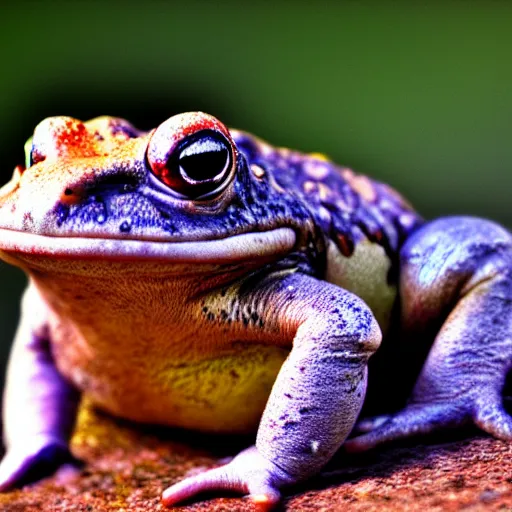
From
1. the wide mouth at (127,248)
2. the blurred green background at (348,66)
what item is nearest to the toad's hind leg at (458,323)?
the wide mouth at (127,248)

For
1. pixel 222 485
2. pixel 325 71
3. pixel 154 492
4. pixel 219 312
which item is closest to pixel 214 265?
pixel 219 312

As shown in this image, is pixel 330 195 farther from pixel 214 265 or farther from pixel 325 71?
pixel 325 71

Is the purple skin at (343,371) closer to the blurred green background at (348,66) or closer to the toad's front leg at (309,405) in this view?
the toad's front leg at (309,405)

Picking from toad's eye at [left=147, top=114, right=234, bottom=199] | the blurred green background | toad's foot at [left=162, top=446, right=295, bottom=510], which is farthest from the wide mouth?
the blurred green background

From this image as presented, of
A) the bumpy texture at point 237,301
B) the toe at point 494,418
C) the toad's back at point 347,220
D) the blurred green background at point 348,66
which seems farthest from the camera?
the blurred green background at point 348,66

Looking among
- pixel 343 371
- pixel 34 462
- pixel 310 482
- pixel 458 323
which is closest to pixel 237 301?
pixel 343 371

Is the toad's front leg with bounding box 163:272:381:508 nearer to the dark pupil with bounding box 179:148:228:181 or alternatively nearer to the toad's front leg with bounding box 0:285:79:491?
the dark pupil with bounding box 179:148:228:181

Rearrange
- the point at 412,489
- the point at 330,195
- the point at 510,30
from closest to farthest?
the point at 412,489, the point at 330,195, the point at 510,30
